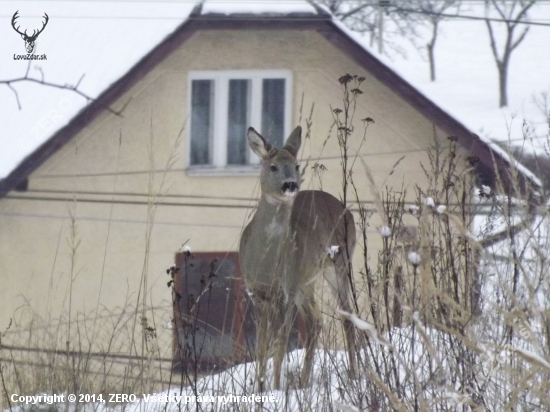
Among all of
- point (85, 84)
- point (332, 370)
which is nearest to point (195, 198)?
point (85, 84)

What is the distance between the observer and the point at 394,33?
6617 millimetres

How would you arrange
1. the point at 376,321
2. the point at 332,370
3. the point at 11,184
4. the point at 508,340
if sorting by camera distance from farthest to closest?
the point at 11,184 → the point at 332,370 → the point at 508,340 → the point at 376,321

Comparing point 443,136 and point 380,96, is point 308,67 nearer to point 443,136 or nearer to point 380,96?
point 380,96

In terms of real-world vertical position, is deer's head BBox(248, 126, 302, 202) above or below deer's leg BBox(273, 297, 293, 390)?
above

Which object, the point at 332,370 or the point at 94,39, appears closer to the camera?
the point at 332,370

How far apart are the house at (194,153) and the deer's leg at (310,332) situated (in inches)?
38.2

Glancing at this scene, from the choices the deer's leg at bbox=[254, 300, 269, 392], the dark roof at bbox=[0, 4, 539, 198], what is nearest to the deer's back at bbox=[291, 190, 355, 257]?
the deer's leg at bbox=[254, 300, 269, 392]

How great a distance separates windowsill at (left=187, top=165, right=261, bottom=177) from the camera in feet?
20.0

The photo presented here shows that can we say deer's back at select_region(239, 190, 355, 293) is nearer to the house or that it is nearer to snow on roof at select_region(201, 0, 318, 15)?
the house

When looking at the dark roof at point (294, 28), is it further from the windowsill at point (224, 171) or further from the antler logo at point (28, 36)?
the windowsill at point (224, 171)

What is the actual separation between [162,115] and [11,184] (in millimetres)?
1206

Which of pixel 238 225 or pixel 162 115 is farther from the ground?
pixel 162 115

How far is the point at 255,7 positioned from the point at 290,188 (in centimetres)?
204

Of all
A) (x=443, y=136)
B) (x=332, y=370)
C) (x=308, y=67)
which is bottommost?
(x=332, y=370)
